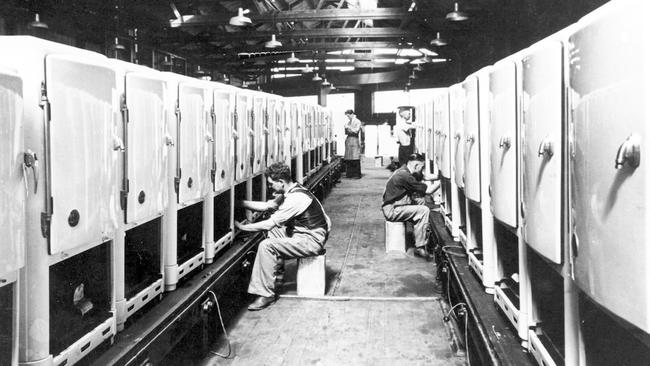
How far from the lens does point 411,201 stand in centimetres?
593

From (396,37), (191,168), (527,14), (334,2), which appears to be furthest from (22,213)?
A: (334,2)

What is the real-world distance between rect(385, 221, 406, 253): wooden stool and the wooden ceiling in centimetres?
299

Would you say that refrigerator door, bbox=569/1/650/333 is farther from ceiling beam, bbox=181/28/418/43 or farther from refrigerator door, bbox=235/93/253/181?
ceiling beam, bbox=181/28/418/43

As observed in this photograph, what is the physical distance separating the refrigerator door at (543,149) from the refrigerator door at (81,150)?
57.3 inches

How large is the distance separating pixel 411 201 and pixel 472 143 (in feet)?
10.2

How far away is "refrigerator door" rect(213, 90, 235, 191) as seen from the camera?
10.8ft

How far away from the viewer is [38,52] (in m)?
1.60

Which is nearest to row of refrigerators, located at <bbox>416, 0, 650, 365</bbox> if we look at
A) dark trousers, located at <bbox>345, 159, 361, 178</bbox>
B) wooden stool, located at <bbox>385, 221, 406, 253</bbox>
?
wooden stool, located at <bbox>385, 221, 406, 253</bbox>

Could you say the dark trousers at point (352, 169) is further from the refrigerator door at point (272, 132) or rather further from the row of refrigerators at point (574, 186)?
the row of refrigerators at point (574, 186)

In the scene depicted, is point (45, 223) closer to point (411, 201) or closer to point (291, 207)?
point (291, 207)

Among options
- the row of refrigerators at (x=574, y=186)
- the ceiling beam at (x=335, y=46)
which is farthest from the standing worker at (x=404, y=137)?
the row of refrigerators at (x=574, y=186)

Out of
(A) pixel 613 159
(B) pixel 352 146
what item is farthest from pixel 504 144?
(B) pixel 352 146

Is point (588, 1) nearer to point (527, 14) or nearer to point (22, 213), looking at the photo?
point (527, 14)

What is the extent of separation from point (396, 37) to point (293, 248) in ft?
26.1
